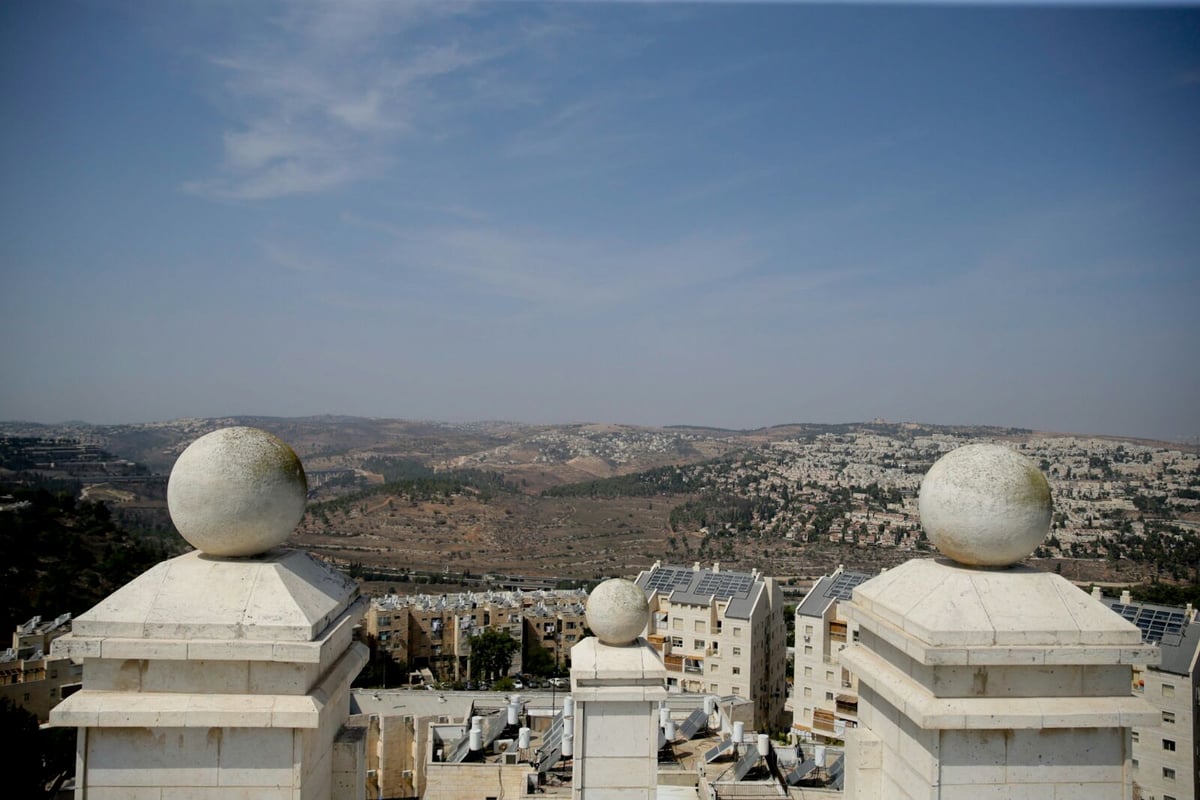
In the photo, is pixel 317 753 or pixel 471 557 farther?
pixel 471 557

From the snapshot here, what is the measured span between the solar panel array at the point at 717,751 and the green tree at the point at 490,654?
35.0m

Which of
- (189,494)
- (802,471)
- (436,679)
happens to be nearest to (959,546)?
(189,494)

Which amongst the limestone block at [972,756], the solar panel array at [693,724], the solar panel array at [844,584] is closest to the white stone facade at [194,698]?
the limestone block at [972,756]

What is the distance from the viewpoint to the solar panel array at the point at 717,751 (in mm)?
21656

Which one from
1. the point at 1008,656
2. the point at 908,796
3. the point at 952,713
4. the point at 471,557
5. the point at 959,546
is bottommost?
the point at 471,557

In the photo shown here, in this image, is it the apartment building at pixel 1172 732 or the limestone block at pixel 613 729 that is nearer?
the limestone block at pixel 613 729

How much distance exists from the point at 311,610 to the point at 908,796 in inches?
177

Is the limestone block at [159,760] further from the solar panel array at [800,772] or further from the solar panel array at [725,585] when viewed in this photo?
the solar panel array at [725,585]

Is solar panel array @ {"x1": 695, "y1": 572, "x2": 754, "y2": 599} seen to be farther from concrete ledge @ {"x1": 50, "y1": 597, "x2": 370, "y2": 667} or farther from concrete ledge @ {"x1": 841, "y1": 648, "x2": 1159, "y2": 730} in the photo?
concrete ledge @ {"x1": 50, "y1": 597, "x2": 370, "y2": 667}

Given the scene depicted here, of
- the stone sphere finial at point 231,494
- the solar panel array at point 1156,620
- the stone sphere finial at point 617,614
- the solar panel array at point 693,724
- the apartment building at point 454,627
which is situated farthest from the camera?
the apartment building at point 454,627

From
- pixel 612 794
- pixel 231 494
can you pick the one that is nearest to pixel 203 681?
pixel 231 494

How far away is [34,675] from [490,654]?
26.6 m

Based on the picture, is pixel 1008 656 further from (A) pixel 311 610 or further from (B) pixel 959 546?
(A) pixel 311 610

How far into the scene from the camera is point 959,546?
585 centimetres
